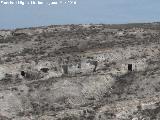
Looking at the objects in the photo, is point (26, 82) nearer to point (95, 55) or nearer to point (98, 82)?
point (98, 82)

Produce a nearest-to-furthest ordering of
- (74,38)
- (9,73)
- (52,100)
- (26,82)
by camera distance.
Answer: (52,100), (26,82), (9,73), (74,38)

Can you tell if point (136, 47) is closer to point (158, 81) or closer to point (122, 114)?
point (158, 81)

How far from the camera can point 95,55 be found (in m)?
85.1

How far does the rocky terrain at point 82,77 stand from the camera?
56.0m

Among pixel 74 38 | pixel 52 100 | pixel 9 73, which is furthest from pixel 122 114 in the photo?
pixel 74 38

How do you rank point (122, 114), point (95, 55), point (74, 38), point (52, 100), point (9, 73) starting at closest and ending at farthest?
point (122, 114)
point (52, 100)
point (9, 73)
point (95, 55)
point (74, 38)

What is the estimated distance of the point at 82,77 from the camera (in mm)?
73625

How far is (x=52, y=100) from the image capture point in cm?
6819

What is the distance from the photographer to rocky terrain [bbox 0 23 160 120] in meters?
56.0

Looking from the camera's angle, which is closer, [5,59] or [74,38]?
[5,59]

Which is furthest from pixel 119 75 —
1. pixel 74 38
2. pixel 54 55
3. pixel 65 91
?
pixel 74 38

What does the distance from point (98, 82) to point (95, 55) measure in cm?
1326

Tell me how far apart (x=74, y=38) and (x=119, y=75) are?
3205 centimetres

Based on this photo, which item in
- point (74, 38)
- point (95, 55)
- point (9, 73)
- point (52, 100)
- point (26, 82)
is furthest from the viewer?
point (74, 38)
